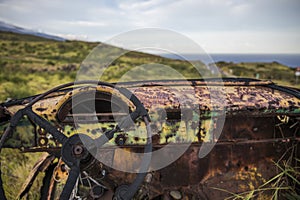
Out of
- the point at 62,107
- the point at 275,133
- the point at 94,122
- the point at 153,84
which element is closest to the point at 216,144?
the point at 275,133

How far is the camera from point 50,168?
108 inches

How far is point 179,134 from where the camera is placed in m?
2.04

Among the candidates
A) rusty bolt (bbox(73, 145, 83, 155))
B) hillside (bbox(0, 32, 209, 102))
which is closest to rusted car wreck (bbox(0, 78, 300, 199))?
rusty bolt (bbox(73, 145, 83, 155))

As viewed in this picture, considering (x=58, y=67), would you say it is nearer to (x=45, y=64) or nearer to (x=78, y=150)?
(x=45, y=64)

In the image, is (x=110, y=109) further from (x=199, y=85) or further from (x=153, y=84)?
(x=199, y=85)

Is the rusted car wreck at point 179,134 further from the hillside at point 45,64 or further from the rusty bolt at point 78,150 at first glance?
the hillside at point 45,64

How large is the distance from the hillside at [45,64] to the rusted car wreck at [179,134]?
29.8 feet

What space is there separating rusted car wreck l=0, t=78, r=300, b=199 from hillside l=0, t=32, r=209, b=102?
9095 millimetres

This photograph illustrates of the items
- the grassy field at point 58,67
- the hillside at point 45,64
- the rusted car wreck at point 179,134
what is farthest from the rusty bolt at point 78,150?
the grassy field at point 58,67

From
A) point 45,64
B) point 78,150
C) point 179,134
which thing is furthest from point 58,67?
point 78,150

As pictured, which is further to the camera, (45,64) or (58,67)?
(45,64)

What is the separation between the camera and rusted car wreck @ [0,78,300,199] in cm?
196

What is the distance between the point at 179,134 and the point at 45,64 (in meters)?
21.7

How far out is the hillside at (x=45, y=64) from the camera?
14703 millimetres
